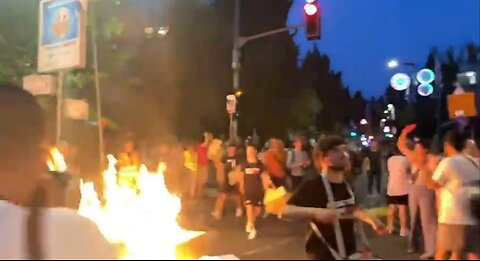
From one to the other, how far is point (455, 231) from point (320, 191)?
3520 mm

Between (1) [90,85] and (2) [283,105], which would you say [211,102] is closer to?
(2) [283,105]

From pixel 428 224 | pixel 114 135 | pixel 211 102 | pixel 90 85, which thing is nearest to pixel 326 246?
pixel 428 224

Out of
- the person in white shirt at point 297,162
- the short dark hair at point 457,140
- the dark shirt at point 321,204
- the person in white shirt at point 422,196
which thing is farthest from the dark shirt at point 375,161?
the dark shirt at point 321,204

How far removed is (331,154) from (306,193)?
0.44 m

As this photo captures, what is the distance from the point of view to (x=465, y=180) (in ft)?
29.1

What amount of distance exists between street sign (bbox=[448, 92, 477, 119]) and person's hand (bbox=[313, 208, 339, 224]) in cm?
1198

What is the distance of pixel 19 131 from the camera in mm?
3439

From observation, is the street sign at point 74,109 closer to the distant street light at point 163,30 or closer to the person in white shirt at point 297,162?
the person in white shirt at point 297,162

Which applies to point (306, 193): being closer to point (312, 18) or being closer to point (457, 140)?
point (457, 140)

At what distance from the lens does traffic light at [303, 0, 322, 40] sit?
810 inches

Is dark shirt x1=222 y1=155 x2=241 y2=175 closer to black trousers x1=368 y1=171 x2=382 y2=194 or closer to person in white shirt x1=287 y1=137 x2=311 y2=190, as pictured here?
person in white shirt x1=287 y1=137 x2=311 y2=190

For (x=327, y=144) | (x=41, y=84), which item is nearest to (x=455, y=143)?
(x=327, y=144)

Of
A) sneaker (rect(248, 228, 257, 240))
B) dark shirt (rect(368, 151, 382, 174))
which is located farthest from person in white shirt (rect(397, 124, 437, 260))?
dark shirt (rect(368, 151, 382, 174))

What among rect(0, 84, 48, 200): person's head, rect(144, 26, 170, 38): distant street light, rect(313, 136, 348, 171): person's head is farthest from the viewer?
rect(144, 26, 170, 38): distant street light
